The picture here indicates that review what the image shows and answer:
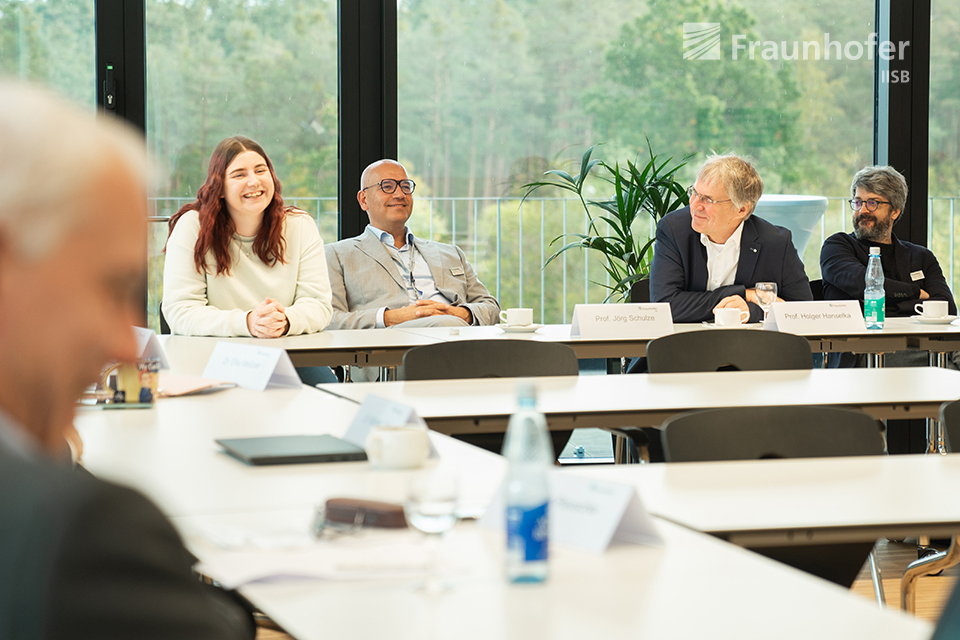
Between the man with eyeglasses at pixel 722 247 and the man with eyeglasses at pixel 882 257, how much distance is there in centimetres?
59

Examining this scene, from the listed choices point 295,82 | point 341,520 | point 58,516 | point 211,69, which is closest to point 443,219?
point 295,82

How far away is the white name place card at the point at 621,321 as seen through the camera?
3.58 metres

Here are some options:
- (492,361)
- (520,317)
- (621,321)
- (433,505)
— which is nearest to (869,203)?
(621,321)

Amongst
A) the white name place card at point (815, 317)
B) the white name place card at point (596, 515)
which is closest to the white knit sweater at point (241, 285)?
the white name place card at point (815, 317)

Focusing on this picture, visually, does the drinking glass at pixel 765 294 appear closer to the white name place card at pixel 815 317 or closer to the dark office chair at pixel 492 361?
the white name place card at pixel 815 317

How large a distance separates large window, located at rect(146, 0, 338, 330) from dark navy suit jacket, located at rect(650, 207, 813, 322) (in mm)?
1918

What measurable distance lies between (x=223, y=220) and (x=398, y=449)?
229 cm

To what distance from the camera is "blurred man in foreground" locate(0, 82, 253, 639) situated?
509 mm

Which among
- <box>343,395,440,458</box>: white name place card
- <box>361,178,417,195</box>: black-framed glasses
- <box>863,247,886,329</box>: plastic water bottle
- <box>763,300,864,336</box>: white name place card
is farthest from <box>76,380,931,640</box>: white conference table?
<box>361,178,417,195</box>: black-framed glasses

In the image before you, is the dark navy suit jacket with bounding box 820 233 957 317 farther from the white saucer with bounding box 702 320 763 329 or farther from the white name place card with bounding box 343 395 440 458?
the white name place card with bounding box 343 395 440 458

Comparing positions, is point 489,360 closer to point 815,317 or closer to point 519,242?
point 815,317

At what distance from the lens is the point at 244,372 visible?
8.20 ft

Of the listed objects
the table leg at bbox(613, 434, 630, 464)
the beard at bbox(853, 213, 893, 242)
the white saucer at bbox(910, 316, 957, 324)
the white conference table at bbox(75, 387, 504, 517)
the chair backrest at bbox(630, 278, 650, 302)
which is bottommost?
the table leg at bbox(613, 434, 630, 464)

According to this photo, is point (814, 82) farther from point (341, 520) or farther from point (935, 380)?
point (341, 520)
